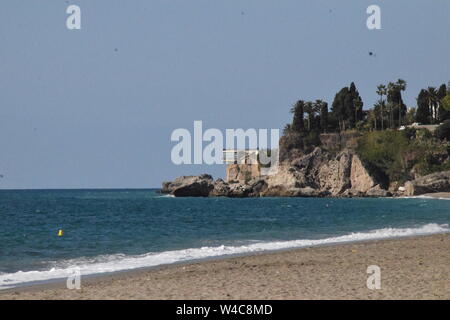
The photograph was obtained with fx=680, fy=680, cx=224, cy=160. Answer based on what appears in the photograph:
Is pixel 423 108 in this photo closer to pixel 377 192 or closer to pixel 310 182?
pixel 310 182

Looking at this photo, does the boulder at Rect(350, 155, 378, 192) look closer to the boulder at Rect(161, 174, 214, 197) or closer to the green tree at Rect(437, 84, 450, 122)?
the green tree at Rect(437, 84, 450, 122)

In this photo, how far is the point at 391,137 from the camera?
128375mm

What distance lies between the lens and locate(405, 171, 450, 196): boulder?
110 m

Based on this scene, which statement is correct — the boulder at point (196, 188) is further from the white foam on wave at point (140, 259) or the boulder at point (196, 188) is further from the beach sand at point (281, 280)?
the beach sand at point (281, 280)

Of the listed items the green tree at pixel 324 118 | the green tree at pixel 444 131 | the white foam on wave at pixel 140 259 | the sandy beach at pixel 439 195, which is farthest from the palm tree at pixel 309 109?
the white foam on wave at pixel 140 259

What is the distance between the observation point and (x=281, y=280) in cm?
1659

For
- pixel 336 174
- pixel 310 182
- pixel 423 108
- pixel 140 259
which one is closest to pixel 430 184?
pixel 336 174

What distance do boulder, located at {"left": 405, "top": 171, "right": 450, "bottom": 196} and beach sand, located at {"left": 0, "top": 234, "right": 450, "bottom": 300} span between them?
9036 centimetres

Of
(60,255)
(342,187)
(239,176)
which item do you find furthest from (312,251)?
(239,176)

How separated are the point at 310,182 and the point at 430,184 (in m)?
→ 29.5

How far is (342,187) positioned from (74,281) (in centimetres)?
11500

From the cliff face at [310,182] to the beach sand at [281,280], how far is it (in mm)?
101142

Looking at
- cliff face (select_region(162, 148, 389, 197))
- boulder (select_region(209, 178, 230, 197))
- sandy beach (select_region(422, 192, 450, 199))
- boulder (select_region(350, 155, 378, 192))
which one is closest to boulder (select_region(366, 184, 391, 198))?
cliff face (select_region(162, 148, 389, 197))
